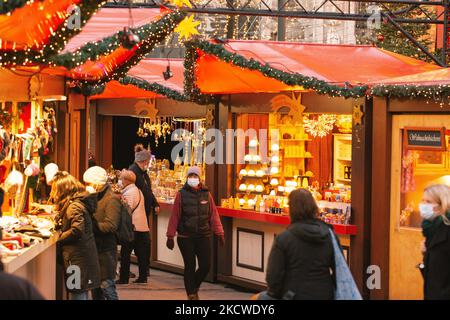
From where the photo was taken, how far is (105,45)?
33.5 feet

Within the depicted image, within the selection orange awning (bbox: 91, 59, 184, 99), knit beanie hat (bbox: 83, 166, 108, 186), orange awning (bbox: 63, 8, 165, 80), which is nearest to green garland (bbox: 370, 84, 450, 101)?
orange awning (bbox: 63, 8, 165, 80)

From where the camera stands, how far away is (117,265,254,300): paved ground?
13906mm

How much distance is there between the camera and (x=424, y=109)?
1222cm

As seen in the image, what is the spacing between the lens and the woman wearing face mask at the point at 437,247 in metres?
7.68

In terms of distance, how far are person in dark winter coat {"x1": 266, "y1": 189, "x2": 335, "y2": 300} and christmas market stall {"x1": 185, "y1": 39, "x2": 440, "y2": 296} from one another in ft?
18.8

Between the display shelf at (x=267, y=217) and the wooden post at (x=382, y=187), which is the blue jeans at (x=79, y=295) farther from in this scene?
the wooden post at (x=382, y=187)

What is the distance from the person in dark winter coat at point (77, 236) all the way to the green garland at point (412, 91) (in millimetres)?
4176

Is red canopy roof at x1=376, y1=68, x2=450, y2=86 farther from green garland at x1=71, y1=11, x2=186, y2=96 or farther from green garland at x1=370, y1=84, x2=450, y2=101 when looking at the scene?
green garland at x1=71, y1=11, x2=186, y2=96

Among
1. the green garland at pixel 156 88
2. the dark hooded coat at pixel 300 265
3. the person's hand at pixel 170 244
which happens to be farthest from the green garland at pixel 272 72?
the dark hooded coat at pixel 300 265

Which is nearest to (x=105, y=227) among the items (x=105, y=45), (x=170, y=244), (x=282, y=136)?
A: (x=105, y=45)

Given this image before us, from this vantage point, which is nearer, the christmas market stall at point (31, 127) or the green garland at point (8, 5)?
the green garland at point (8, 5)

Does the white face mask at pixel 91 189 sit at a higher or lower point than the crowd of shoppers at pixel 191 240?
higher
